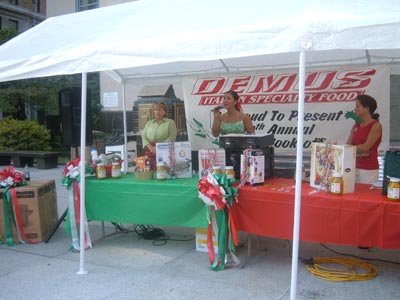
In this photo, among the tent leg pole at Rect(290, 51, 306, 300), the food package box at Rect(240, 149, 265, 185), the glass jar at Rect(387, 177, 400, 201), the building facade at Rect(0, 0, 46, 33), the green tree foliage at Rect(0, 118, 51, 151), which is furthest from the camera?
the building facade at Rect(0, 0, 46, 33)

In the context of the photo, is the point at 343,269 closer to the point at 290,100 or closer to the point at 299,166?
the point at 299,166

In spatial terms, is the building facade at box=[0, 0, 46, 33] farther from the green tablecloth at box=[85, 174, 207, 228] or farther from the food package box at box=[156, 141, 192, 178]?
the food package box at box=[156, 141, 192, 178]

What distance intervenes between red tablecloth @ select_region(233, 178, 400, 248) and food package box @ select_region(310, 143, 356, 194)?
10 cm

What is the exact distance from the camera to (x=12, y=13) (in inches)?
1161

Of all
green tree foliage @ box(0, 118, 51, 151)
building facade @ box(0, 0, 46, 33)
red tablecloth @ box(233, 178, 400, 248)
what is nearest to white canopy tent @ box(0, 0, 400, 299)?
red tablecloth @ box(233, 178, 400, 248)

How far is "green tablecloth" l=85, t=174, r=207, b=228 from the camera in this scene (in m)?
4.05

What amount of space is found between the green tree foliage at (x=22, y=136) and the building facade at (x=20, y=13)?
18.0m

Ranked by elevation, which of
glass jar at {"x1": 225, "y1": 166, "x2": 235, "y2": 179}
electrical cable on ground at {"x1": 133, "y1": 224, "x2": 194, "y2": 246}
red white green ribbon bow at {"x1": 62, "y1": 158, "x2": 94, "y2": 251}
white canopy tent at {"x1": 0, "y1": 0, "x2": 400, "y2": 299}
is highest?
white canopy tent at {"x1": 0, "y1": 0, "x2": 400, "y2": 299}

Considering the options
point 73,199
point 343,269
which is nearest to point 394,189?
point 343,269

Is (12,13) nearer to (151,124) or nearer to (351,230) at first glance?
(151,124)

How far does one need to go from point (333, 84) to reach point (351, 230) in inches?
99.4

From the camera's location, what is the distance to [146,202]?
4.28 meters

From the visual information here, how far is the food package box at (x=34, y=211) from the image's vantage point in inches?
193

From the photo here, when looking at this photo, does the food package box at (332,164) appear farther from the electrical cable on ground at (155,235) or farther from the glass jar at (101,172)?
the glass jar at (101,172)
